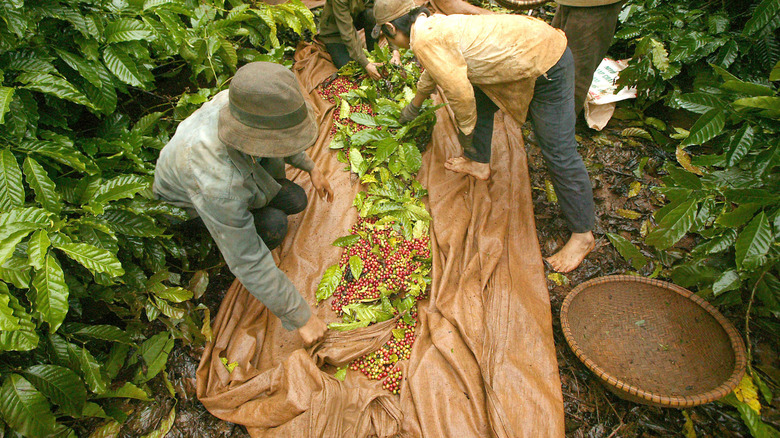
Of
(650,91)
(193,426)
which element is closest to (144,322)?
(193,426)

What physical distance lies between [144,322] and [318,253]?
1.06m

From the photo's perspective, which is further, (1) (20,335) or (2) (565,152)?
(2) (565,152)

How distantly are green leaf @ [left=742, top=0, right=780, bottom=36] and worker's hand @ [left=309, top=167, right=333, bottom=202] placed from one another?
2.73 meters

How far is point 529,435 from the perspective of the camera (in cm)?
190

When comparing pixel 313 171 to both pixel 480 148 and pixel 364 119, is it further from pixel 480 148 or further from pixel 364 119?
pixel 480 148

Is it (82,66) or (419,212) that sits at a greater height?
(82,66)

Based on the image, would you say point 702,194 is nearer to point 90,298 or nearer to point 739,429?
point 739,429

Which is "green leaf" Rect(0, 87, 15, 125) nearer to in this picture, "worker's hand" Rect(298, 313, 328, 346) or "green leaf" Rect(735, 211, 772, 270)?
"worker's hand" Rect(298, 313, 328, 346)

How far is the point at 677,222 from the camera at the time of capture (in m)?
1.80

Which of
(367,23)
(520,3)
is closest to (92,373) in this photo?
(367,23)

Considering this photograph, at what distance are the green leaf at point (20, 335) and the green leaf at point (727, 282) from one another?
280 cm

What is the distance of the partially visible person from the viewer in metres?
3.49

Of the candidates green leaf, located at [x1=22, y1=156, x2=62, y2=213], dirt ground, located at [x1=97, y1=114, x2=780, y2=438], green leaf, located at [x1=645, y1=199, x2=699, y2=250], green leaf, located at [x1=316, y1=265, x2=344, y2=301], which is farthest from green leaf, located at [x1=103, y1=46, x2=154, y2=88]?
green leaf, located at [x1=645, y1=199, x2=699, y2=250]

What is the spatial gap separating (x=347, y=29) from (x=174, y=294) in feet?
8.23
